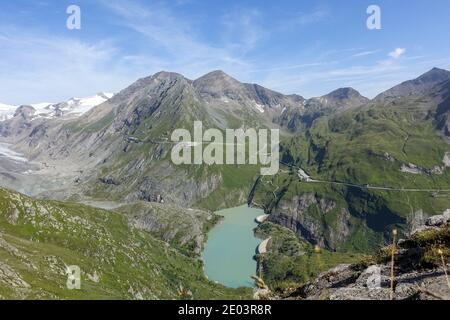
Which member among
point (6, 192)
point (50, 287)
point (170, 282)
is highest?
point (6, 192)

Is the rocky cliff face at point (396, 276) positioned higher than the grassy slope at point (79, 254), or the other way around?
Answer: the rocky cliff face at point (396, 276)

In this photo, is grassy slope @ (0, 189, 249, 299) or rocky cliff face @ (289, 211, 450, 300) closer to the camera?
rocky cliff face @ (289, 211, 450, 300)

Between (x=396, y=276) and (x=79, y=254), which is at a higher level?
(x=396, y=276)

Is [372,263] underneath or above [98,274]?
above

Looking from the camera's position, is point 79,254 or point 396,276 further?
point 79,254

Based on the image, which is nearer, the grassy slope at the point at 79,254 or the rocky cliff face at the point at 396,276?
the rocky cliff face at the point at 396,276

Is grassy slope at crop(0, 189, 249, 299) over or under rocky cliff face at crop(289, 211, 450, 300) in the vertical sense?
under
